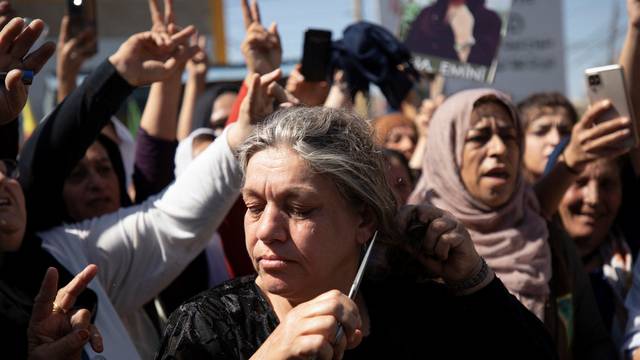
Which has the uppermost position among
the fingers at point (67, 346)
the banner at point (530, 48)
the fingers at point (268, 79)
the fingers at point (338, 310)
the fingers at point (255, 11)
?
the fingers at point (255, 11)

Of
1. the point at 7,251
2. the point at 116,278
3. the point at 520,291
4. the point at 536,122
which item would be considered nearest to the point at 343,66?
the point at 536,122

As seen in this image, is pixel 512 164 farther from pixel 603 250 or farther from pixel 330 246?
pixel 330 246

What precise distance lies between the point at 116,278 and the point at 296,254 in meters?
1.00

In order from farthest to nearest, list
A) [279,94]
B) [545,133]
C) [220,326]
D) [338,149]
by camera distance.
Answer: [545,133]
[279,94]
[338,149]
[220,326]

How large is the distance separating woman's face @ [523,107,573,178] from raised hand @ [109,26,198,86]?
2.03 meters

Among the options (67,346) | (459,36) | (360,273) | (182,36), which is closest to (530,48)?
(459,36)

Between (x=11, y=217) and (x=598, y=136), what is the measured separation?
2086 millimetres

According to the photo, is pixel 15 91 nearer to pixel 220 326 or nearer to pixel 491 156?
pixel 220 326

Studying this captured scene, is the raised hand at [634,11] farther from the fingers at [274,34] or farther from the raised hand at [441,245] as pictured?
the raised hand at [441,245]

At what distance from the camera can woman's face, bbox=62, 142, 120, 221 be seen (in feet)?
10.3

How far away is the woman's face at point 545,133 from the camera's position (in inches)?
174

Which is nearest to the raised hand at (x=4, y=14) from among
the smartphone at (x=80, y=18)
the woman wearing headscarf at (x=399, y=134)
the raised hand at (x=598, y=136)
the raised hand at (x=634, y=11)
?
the smartphone at (x=80, y=18)

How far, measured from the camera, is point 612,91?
3.29 meters

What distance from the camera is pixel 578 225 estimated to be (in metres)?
3.72
